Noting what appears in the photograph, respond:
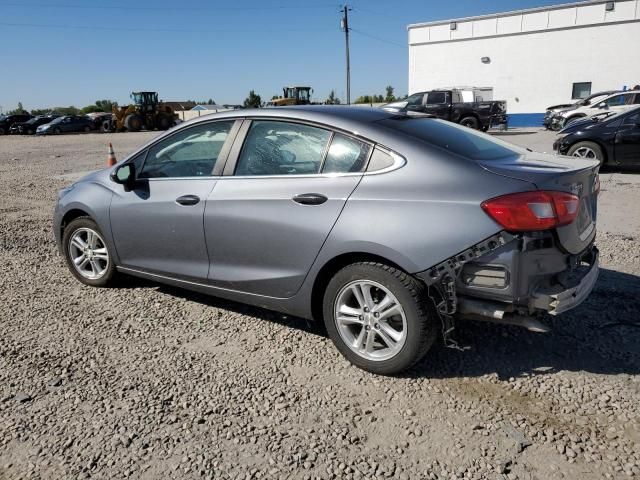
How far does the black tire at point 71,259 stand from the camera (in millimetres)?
4734

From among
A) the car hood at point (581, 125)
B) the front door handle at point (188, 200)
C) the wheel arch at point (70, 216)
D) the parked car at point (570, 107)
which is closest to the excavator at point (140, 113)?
the parked car at point (570, 107)

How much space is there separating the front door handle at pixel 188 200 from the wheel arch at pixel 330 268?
1127 mm

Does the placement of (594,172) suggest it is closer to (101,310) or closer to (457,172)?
(457,172)

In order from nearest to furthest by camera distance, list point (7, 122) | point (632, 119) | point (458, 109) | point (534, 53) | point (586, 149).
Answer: point (632, 119)
point (586, 149)
point (458, 109)
point (534, 53)
point (7, 122)

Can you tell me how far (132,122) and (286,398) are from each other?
38.4 meters

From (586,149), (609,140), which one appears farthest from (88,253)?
(609,140)

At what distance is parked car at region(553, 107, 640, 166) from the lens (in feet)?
34.0

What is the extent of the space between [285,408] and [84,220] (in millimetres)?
2864

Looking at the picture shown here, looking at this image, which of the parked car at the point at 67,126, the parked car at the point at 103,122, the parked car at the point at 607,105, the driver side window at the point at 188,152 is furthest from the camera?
the parked car at the point at 103,122

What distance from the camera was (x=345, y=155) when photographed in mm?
3373

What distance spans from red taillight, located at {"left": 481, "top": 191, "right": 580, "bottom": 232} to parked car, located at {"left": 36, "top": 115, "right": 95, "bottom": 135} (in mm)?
42755

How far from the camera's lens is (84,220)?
4824 millimetres

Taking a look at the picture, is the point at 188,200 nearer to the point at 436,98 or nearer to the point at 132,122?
the point at 436,98

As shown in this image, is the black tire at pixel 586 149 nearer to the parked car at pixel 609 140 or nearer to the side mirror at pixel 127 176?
the parked car at pixel 609 140
